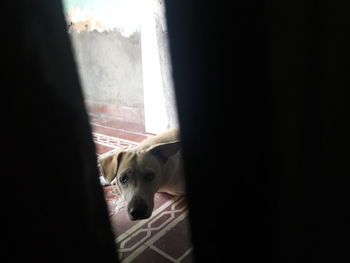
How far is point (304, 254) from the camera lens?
69 cm

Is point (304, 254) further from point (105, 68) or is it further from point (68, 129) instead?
point (105, 68)

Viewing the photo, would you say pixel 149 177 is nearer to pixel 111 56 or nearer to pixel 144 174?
pixel 144 174

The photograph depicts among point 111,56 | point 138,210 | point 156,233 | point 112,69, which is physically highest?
point 111,56

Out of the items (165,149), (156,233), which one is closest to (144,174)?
(165,149)

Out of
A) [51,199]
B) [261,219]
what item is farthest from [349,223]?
[51,199]

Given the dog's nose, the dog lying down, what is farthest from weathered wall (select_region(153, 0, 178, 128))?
the dog's nose

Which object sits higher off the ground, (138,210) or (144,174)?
(144,174)

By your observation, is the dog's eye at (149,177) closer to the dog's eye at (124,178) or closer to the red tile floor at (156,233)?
the dog's eye at (124,178)

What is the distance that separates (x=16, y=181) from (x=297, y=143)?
18.6 inches

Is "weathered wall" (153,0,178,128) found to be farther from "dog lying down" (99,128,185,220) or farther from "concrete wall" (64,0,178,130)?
"dog lying down" (99,128,185,220)

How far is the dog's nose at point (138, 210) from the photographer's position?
146cm

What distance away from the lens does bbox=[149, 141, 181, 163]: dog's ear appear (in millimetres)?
1635

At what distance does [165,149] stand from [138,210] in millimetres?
360

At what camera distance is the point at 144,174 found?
160 cm
